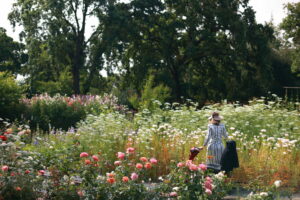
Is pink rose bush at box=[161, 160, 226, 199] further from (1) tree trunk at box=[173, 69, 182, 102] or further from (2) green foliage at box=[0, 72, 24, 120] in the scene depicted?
(1) tree trunk at box=[173, 69, 182, 102]

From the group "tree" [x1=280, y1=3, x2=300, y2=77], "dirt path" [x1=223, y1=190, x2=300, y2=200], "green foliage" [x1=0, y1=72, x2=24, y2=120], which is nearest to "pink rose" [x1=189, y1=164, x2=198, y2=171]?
"dirt path" [x1=223, y1=190, x2=300, y2=200]

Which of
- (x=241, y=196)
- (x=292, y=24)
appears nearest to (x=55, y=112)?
→ (x=241, y=196)

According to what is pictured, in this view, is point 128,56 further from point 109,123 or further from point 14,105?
point 109,123

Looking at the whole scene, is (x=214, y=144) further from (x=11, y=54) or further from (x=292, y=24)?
(x=11, y=54)

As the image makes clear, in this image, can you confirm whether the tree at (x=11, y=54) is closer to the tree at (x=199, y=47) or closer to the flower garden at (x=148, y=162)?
the tree at (x=199, y=47)

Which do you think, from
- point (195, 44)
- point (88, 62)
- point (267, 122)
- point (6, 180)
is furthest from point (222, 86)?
point (6, 180)

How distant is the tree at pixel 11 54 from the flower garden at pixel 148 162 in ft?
104

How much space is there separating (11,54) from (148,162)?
123 ft

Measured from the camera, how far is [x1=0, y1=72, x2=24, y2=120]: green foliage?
15.3 meters

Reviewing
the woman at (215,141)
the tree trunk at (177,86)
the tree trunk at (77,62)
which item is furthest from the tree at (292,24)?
the woman at (215,141)

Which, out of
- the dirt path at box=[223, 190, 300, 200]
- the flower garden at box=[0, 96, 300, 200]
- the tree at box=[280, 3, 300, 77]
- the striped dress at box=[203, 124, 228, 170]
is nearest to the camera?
the flower garden at box=[0, 96, 300, 200]

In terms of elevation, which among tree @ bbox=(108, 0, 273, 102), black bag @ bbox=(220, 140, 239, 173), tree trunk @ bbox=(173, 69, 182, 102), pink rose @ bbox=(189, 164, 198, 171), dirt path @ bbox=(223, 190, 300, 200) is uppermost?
tree @ bbox=(108, 0, 273, 102)

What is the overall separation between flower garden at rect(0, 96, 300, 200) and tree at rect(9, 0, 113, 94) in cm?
1609

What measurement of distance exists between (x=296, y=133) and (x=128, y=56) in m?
21.6
